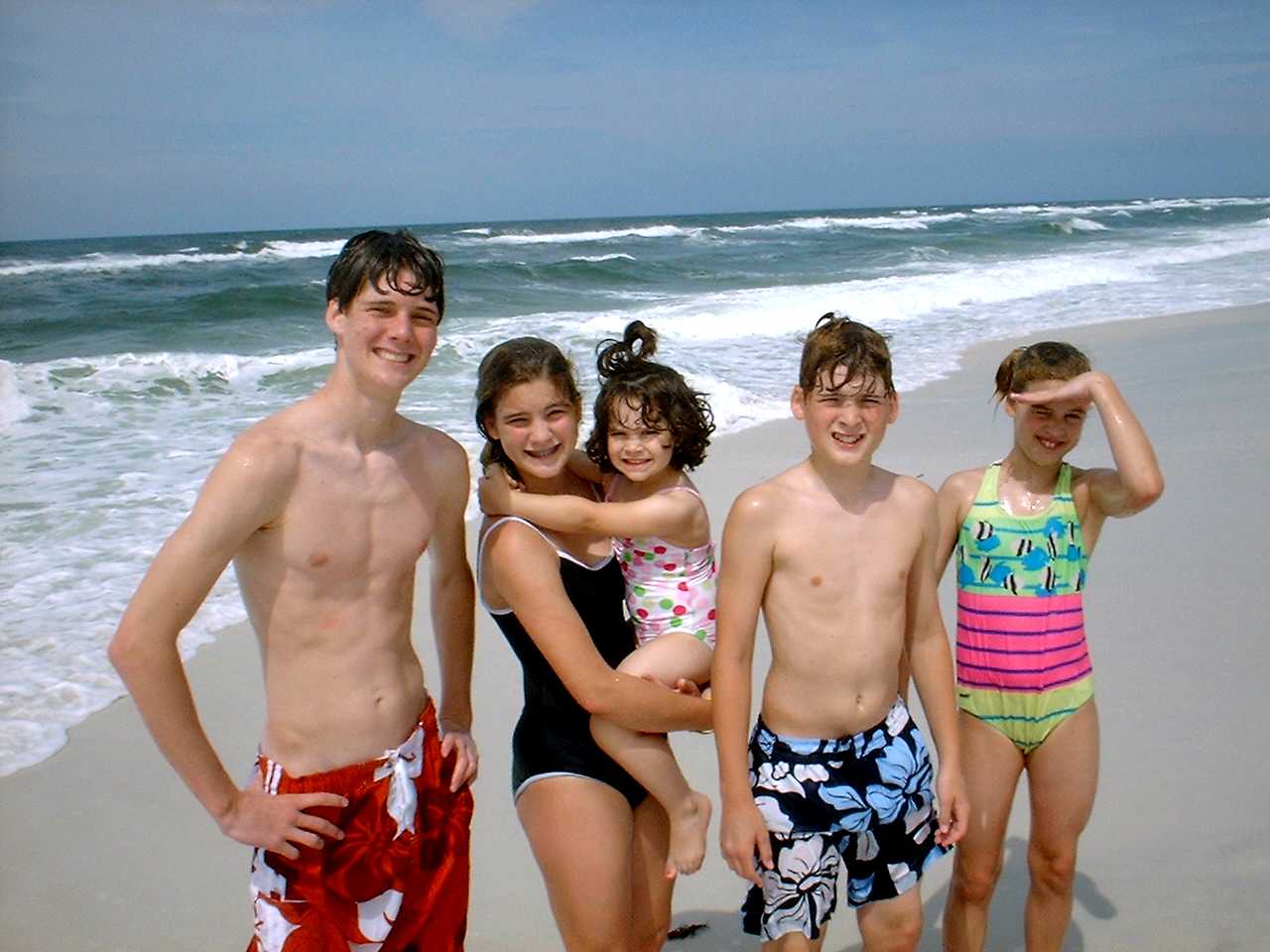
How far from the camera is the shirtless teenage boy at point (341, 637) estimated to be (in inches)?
82.4

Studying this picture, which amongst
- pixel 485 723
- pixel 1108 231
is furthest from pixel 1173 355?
pixel 1108 231

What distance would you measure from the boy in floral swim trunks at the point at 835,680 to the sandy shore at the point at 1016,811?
92cm

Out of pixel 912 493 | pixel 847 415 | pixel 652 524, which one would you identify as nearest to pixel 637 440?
pixel 652 524

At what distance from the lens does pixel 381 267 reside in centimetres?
232

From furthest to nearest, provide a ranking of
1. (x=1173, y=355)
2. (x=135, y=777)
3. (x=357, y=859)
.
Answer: (x=1173, y=355) → (x=135, y=777) → (x=357, y=859)

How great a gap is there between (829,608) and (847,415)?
17.8 inches

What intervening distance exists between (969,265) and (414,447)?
2637cm

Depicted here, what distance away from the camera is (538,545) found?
250 cm

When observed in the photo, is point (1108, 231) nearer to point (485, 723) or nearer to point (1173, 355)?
point (1173, 355)

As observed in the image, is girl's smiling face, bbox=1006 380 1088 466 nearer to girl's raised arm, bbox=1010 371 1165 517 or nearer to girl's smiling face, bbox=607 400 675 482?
girl's raised arm, bbox=1010 371 1165 517

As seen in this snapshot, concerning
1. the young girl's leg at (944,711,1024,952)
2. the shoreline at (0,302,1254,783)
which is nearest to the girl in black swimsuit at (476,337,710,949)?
the young girl's leg at (944,711,1024,952)

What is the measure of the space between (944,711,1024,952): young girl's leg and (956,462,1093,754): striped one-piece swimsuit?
49 mm

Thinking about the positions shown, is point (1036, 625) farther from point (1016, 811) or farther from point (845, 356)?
point (1016, 811)

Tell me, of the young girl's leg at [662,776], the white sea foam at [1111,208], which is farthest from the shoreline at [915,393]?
the white sea foam at [1111,208]
